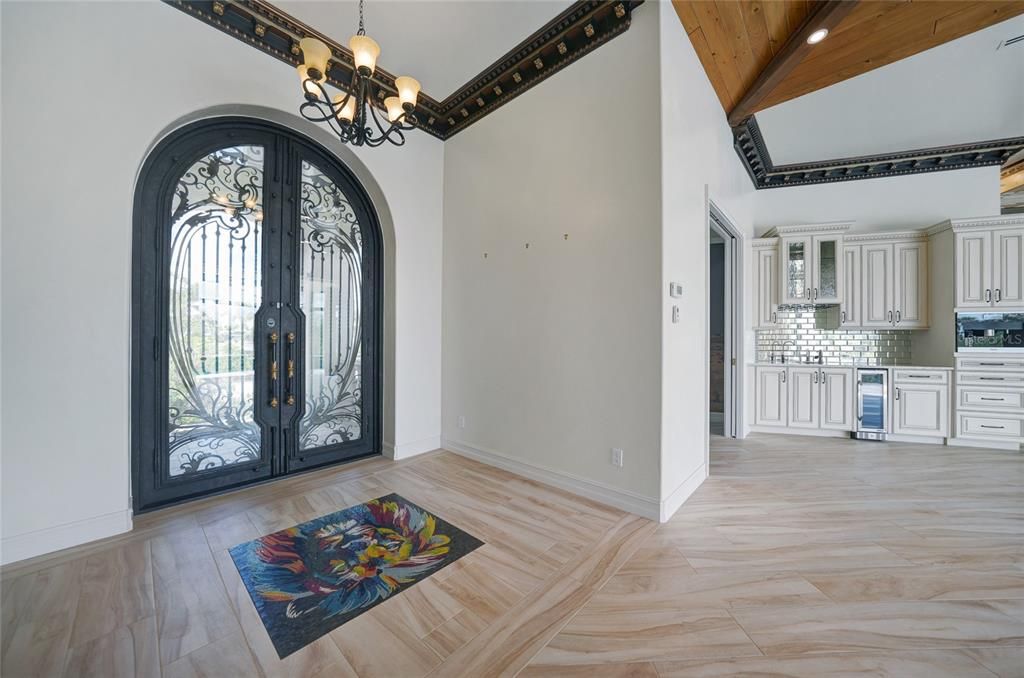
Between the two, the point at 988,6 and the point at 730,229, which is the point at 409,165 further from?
the point at 988,6

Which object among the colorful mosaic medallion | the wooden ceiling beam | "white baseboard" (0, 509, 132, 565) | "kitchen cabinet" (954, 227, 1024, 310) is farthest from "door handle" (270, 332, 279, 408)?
"kitchen cabinet" (954, 227, 1024, 310)

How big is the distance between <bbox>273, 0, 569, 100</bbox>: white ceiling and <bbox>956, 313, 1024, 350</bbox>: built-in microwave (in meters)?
5.28

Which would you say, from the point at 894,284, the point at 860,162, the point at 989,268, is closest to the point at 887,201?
the point at 860,162

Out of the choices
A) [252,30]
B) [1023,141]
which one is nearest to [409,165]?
[252,30]

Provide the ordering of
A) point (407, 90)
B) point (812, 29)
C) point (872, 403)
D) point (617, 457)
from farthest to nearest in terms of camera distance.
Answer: point (872, 403), point (617, 457), point (812, 29), point (407, 90)

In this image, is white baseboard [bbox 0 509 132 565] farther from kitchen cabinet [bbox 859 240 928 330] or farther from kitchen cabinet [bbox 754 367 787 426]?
kitchen cabinet [bbox 859 240 928 330]

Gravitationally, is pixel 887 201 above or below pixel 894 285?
above

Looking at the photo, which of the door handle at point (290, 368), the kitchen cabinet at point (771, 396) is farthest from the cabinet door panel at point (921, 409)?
the door handle at point (290, 368)

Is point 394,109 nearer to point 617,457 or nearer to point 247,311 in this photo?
point 247,311

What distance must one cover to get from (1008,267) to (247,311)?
7.49 metres

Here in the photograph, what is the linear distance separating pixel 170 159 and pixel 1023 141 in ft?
27.7

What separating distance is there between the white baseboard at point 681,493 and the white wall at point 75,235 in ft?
11.2

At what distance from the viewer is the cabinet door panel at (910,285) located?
14.1 ft

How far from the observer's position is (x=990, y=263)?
389cm
